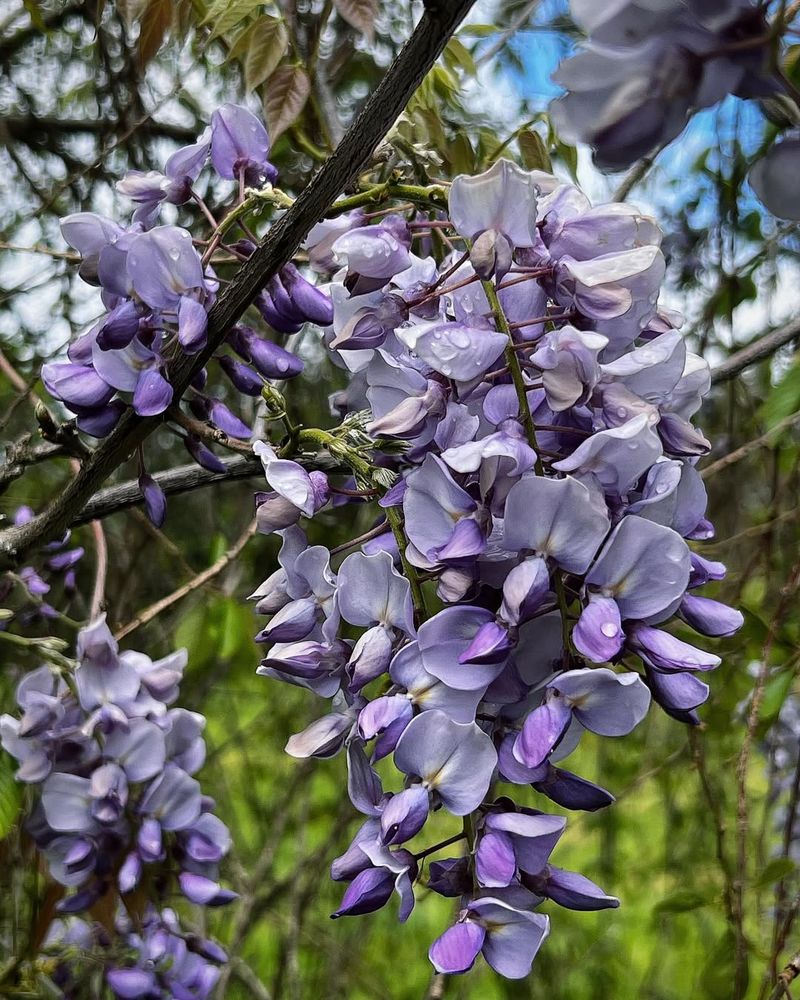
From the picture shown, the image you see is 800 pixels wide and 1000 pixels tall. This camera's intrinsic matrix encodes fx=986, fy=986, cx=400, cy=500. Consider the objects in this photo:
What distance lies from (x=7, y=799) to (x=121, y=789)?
0.11 m

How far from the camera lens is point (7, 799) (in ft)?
2.75

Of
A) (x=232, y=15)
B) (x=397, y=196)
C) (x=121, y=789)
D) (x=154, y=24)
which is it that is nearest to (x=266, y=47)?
(x=232, y=15)

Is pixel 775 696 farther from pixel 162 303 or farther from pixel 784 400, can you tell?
pixel 162 303

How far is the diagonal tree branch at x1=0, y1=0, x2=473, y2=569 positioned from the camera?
403 millimetres

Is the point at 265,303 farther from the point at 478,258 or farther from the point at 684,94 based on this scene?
the point at 684,94

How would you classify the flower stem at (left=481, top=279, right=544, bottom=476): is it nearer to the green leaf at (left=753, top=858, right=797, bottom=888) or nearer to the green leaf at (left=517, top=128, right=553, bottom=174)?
the green leaf at (left=517, top=128, right=553, bottom=174)

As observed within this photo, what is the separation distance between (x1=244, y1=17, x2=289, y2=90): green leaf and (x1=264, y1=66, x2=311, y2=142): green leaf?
0.04ft

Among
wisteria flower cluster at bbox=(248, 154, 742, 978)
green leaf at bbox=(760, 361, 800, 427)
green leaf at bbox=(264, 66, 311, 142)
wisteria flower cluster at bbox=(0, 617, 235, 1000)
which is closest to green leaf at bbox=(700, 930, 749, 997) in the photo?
wisteria flower cluster at bbox=(0, 617, 235, 1000)

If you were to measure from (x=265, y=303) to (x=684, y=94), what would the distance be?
0.33 meters

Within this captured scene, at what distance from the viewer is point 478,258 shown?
18.9 inches

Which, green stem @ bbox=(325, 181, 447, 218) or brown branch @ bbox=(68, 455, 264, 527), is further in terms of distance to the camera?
brown branch @ bbox=(68, 455, 264, 527)

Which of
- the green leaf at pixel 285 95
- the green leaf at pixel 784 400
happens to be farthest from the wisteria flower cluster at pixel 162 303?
the green leaf at pixel 784 400

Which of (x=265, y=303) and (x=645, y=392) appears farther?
(x=265, y=303)

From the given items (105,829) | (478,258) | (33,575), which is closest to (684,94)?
(478,258)
